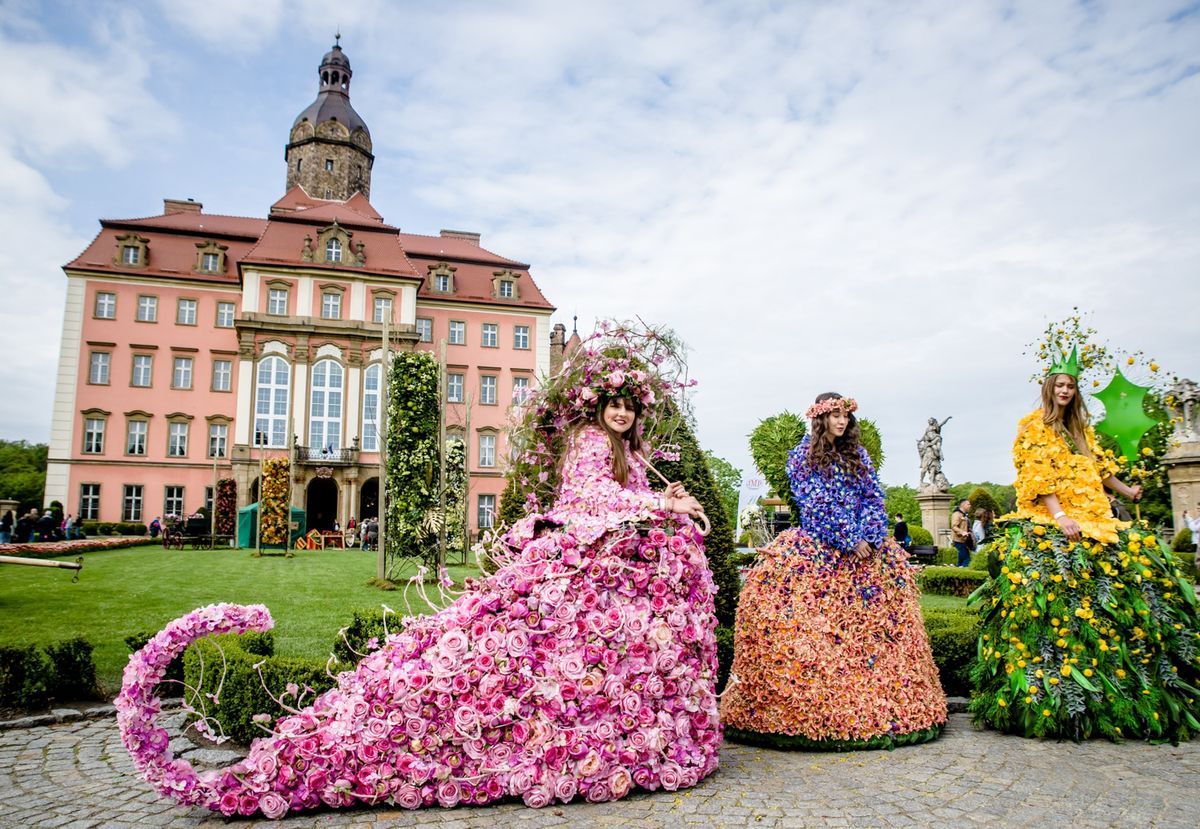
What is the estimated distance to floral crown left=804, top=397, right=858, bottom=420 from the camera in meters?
5.05

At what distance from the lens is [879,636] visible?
4770 millimetres

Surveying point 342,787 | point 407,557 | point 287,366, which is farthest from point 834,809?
point 287,366

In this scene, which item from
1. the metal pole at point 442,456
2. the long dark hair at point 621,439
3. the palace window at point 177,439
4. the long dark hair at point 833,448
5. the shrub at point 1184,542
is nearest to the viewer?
the long dark hair at point 621,439

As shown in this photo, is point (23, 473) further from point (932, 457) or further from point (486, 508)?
point (932, 457)

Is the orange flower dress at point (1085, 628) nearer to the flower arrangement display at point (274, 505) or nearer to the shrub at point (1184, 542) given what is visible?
the shrub at point (1184, 542)

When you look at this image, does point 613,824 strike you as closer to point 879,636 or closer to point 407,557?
point 879,636

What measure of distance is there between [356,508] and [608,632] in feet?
108

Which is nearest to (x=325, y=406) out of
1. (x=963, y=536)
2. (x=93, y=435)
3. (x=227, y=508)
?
(x=227, y=508)

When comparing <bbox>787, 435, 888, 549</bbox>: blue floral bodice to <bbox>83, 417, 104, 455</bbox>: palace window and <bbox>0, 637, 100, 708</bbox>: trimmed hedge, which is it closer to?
<bbox>0, 637, 100, 708</bbox>: trimmed hedge

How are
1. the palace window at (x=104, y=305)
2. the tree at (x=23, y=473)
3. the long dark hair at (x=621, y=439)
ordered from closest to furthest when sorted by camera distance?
1. the long dark hair at (x=621, y=439)
2. the palace window at (x=104, y=305)
3. the tree at (x=23, y=473)

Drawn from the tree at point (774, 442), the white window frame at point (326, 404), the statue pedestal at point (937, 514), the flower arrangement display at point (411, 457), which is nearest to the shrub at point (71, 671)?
the flower arrangement display at point (411, 457)

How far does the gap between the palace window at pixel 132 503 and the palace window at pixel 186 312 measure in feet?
26.4

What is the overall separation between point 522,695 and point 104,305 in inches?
1557

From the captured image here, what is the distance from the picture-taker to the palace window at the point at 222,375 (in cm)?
3622
